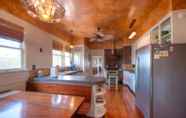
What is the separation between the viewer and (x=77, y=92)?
2914 mm

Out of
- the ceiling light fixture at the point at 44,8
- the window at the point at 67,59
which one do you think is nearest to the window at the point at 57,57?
the window at the point at 67,59

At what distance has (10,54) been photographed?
2.79 m

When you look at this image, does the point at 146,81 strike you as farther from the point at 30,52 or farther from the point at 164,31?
the point at 30,52

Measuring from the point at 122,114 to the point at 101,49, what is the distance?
5.61 metres

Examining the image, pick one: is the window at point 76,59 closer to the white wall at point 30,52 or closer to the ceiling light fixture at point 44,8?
the white wall at point 30,52

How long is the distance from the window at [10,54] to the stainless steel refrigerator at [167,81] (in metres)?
2.98

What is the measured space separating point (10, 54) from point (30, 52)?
540mm

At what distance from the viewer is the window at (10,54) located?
8.28 ft

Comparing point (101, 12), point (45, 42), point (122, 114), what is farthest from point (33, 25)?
point (122, 114)

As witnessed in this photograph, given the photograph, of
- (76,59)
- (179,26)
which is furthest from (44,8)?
(76,59)

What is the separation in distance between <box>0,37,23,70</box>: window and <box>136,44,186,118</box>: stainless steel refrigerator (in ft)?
9.76

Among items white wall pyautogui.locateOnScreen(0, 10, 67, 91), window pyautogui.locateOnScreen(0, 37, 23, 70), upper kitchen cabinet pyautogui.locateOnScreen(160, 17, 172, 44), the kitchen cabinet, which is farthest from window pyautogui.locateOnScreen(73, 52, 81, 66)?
upper kitchen cabinet pyautogui.locateOnScreen(160, 17, 172, 44)

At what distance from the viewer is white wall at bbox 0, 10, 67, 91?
252cm

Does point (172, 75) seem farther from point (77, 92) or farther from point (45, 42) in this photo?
point (45, 42)
